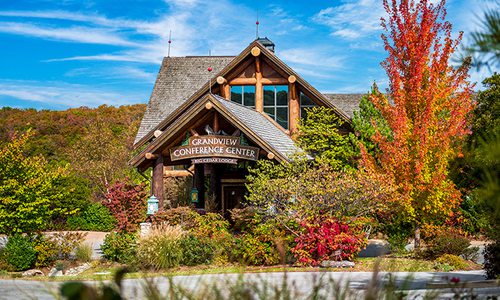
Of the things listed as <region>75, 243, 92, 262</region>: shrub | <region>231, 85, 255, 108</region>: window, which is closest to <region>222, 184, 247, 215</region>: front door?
<region>231, 85, 255, 108</region>: window

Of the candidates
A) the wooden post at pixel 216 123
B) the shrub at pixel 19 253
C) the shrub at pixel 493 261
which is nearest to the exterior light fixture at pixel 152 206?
the wooden post at pixel 216 123

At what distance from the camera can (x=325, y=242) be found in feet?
47.6

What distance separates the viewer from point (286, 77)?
77.2 feet

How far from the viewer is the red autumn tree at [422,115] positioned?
1614 cm

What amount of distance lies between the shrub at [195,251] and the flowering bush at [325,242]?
2.31m

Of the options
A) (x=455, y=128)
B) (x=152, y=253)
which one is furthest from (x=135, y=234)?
(x=455, y=128)

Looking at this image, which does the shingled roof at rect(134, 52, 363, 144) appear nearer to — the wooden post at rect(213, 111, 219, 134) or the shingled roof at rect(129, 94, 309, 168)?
the shingled roof at rect(129, 94, 309, 168)

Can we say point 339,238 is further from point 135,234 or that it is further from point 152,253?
point 135,234

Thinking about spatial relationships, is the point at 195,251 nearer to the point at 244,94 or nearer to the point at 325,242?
the point at 325,242

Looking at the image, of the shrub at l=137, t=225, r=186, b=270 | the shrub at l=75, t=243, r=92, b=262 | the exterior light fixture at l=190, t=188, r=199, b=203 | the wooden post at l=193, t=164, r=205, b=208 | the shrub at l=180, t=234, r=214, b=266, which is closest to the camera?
the shrub at l=137, t=225, r=186, b=270

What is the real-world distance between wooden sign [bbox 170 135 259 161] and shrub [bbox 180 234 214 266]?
3729mm

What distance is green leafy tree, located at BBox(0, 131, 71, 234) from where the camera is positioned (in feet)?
55.5

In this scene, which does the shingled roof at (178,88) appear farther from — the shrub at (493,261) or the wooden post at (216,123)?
the shrub at (493,261)

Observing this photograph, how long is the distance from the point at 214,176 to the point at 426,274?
1033 centimetres
